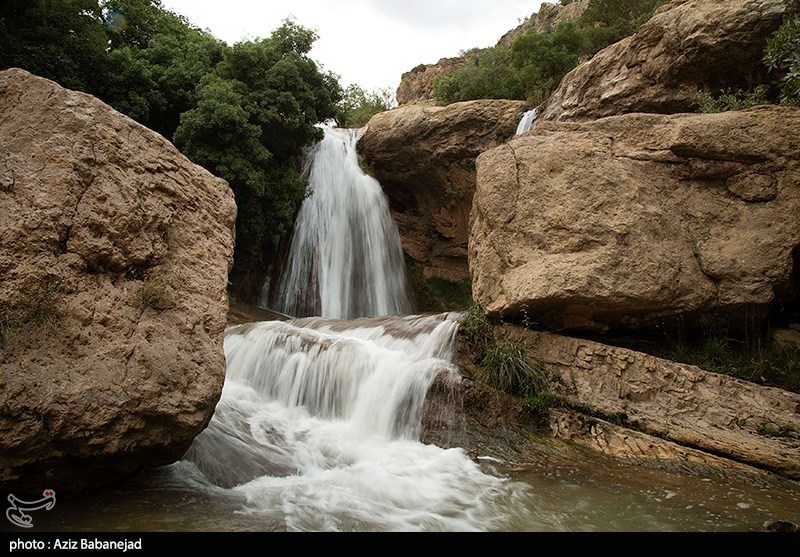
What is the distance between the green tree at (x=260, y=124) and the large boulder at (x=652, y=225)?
7725mm

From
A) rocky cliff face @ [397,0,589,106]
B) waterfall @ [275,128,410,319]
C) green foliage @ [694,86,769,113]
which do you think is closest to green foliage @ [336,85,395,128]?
rocky cliff face @ [397,0,589,106]

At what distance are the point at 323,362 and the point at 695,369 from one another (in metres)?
5.22

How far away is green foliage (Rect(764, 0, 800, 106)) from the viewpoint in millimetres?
6717

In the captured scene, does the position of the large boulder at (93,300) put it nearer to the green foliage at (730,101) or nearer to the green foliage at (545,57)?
the green foliage at (730,101)

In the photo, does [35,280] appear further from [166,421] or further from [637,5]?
[637,5]

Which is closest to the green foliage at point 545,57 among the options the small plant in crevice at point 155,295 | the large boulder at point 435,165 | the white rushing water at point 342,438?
the large boulder at point 435,165

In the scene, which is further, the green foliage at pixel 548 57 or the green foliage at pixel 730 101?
the green foliage at pixel 548 57

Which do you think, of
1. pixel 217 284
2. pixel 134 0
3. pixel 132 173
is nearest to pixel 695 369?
pixel 217 284

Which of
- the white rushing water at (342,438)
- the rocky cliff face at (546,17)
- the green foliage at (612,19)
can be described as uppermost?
the rocky cliff face at (546,17)

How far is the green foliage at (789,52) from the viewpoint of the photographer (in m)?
6.72

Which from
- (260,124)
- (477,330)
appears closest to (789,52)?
(477,330)

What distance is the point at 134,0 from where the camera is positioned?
1644 centimetres

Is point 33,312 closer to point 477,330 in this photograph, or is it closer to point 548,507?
point 548,507

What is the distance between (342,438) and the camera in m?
6.19
